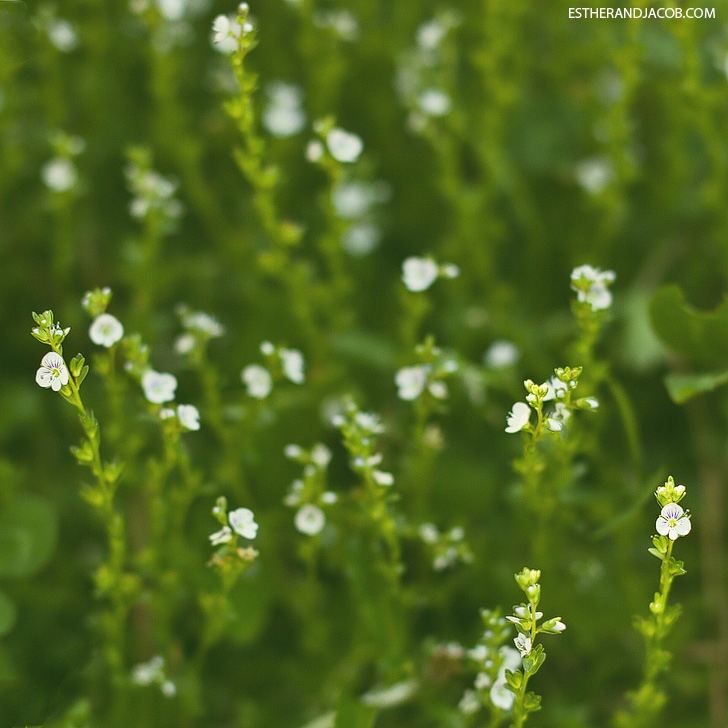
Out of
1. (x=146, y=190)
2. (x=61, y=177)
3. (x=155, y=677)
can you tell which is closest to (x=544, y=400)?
(x=155, y=677)

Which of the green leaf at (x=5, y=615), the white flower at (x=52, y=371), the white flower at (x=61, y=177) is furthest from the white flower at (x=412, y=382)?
the white flower at (x=61, y=177)

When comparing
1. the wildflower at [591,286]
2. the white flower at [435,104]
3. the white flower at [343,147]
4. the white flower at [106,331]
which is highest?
the white flower at [435,104]

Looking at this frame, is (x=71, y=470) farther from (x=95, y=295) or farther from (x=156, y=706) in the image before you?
(x=95, y=295)

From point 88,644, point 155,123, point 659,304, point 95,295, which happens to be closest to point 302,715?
point 88,644

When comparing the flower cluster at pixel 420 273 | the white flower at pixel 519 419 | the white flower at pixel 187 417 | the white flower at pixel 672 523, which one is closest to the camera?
the white flower at pixel 672 523

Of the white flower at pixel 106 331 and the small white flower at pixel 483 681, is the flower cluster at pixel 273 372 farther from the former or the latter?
the small white flower at pixel 483 681
